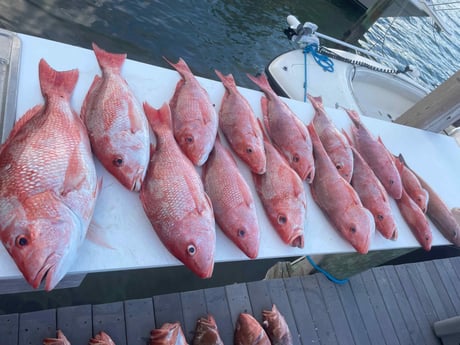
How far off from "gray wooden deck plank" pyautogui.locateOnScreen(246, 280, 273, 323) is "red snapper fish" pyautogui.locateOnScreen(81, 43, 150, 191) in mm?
1581

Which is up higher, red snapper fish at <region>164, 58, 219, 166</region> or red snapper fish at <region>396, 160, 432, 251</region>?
red snapper fish at <region>396, 160, 432, 251</region>

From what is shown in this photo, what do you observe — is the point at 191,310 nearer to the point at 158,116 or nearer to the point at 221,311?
the point at 221,311

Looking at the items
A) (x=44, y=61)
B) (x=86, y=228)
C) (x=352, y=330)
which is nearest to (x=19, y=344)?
(x=86, y=228)

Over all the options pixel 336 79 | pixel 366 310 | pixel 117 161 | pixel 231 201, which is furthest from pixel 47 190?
pixel 336 79

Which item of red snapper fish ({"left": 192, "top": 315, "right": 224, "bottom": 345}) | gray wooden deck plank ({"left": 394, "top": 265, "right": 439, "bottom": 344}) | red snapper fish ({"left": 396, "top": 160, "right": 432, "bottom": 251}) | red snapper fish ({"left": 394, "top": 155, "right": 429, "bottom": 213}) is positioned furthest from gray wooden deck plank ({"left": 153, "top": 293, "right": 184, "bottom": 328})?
gray wooden deck plank ({"left": 394, "top": 265, "right": 439, "bottom": 344})

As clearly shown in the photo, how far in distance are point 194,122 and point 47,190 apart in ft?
2.68

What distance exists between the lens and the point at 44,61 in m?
1.76

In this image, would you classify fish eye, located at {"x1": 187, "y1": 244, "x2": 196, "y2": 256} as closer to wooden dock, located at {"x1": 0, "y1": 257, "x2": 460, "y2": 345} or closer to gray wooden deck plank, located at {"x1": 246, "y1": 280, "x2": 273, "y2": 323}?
wooden dock, located at {"x1": 0, "y1": 257, "x2": 460, "y2": 345}

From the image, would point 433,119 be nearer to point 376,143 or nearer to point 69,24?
point 376,143

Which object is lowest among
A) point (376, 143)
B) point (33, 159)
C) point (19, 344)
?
point (19, 344)

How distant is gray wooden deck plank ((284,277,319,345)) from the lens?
2.78 metres

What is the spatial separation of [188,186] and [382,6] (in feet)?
37.7

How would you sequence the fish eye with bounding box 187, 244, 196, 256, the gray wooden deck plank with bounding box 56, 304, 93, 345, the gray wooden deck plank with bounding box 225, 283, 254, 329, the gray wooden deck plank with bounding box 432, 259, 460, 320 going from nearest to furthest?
the fish eye with bounding box 187, 244, 196, 256, the gray wooden deck plank with bounding box 56, 304, 93, 345, the gray wooden deck plank with bounding box 225, 283, 254, 329, the gray wooden deck plank with bounding box 432, 259, 460, 320

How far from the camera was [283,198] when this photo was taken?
75.0 inches
